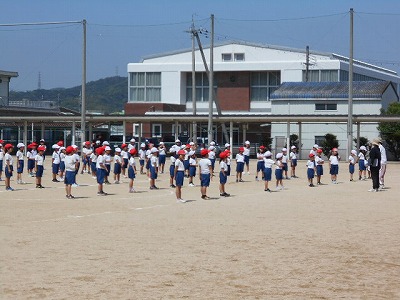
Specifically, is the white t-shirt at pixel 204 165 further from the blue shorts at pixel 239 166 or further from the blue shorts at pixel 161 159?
the blue shorts at pixel 161 159

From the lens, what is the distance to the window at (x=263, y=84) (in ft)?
270

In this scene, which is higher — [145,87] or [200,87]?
[145,87]

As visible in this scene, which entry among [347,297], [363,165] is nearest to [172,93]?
[363,165]

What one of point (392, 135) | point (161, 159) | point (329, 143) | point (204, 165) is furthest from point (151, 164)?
point (392, 135)

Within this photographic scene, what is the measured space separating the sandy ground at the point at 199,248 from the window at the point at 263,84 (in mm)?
57838

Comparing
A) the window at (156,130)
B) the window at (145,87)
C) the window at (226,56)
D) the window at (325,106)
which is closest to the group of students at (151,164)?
the window at (325,106)

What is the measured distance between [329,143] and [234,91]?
2412 centimetres

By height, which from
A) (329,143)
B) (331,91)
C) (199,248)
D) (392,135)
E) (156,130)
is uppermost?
(331,91)

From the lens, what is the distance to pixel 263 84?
272 feet

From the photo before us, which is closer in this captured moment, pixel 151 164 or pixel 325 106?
pixel 151 164

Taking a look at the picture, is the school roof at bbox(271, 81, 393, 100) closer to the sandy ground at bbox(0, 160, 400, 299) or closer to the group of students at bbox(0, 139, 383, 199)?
the group of students at bbox(0, 139, 383, 199)

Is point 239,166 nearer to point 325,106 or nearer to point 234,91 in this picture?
point 325,106

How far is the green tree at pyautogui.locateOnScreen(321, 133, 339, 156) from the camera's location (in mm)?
59969

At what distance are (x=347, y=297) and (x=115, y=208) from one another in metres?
12.2
